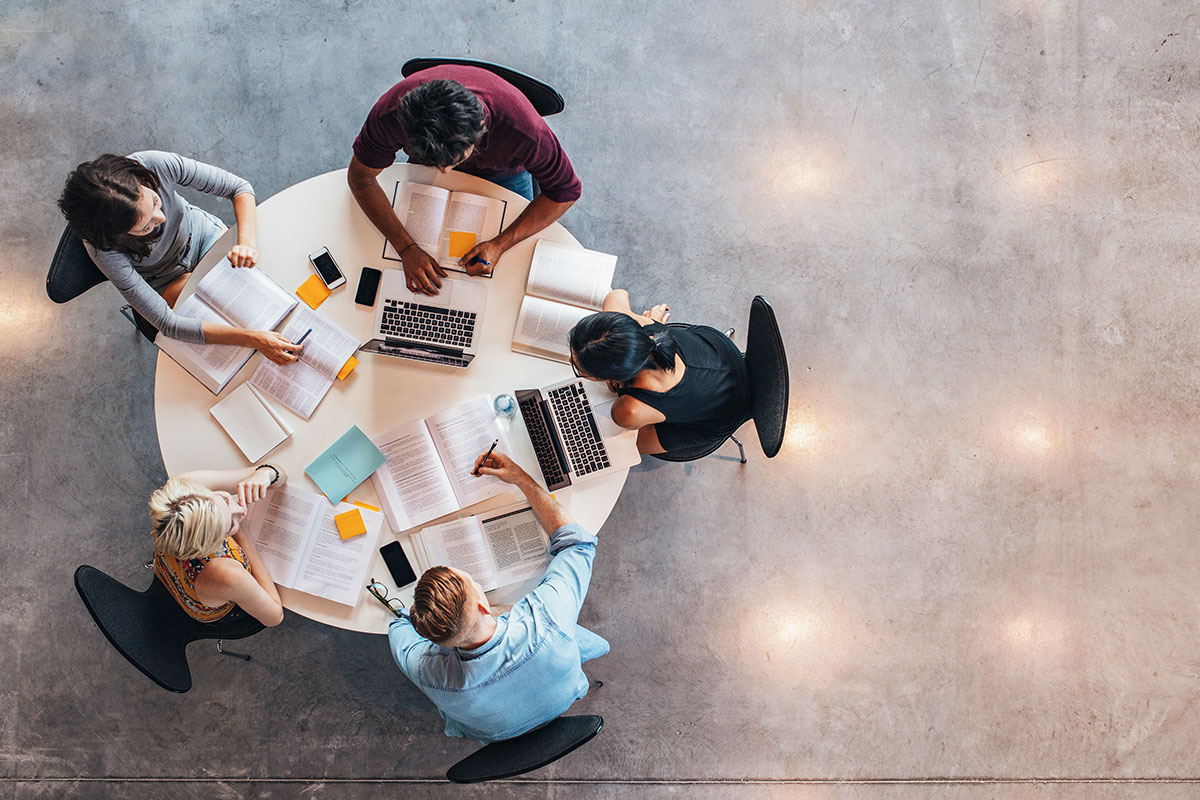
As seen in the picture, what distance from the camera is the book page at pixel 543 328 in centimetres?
219

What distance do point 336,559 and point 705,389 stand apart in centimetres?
121

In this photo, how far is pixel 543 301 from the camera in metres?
2.21

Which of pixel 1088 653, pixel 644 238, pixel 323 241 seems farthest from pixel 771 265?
pixel 1088 653

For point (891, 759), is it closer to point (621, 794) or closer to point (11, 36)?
point (621, 794)

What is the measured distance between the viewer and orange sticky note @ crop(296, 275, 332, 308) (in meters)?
2.19

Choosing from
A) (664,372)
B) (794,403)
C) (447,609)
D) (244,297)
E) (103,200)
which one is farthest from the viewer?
(794,403)

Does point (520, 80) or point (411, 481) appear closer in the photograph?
point (411, 481)

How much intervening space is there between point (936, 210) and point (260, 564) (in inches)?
117

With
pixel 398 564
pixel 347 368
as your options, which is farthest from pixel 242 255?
pixel 398 564

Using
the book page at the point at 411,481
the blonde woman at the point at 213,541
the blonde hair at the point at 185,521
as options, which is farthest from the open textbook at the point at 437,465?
the blonde hair at the point at 185,521

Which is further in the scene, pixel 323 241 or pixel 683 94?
pixel 683 94

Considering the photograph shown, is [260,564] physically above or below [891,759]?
above

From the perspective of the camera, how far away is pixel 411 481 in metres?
2.13

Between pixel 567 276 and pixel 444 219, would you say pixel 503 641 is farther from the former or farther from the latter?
pixel 444 219
